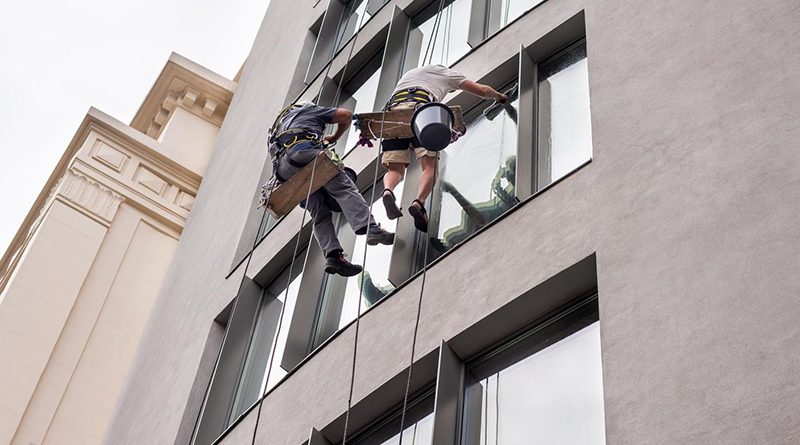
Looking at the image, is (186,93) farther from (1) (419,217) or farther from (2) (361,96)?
(1) (419,217)

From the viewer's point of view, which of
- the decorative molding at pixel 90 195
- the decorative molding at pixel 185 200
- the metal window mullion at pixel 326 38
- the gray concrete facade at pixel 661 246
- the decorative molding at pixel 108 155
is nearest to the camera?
the gray concrete facade at pixel 661 246

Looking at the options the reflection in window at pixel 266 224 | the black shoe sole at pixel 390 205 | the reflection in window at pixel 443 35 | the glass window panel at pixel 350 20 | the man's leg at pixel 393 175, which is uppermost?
the glass window panel at pixel 350 20

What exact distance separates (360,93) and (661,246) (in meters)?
8.67

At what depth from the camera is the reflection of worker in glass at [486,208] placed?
11.0 metres

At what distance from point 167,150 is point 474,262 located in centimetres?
1528

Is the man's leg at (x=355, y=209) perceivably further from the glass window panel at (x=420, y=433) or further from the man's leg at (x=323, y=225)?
the glass window panel at (x=420, y=433)

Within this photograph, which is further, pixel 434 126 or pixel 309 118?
pixel 309 118

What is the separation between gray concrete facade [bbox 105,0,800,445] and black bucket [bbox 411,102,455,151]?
2.90 feet

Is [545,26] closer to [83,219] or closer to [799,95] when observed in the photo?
[799,95]

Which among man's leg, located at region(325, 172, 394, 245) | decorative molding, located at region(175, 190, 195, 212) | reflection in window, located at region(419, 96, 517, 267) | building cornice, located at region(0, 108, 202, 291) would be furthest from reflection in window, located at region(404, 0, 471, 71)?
decorative molding, located at region(175, 190, 195, 212)

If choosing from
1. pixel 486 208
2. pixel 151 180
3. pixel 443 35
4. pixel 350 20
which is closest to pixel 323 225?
pixel 486 208

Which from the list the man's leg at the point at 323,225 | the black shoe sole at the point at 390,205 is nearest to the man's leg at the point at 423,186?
the black shoe sole at the point at 390,205

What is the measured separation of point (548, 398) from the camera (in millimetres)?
8695

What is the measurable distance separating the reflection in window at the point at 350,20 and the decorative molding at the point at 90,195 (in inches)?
252
